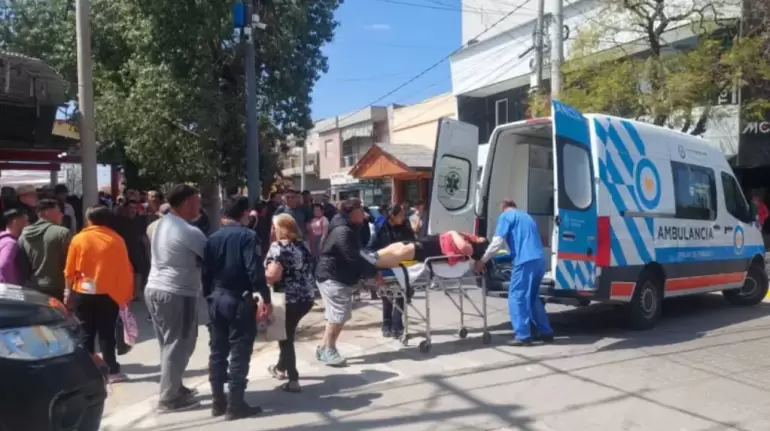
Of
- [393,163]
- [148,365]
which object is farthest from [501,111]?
[148,365]

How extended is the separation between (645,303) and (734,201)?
9.24 ft

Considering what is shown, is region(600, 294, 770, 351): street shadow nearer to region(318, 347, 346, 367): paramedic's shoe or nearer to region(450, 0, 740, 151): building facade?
region(318, 347, 346, 367): paramedic's shoe

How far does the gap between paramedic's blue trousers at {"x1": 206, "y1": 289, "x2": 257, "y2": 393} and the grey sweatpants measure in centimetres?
32

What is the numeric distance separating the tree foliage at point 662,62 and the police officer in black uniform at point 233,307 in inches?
445

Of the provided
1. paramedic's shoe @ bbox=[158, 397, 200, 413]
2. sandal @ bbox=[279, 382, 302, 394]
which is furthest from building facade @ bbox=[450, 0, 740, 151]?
paramedic's shoe @ bbox=[158, 397, 200, 413]

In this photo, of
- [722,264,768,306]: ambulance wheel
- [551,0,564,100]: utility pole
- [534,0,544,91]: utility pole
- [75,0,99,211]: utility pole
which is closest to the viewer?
[75,0,99,211]: utility pole

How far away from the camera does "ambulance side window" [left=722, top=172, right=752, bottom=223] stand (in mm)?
10641

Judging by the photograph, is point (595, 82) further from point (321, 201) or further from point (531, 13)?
point (531, 13)

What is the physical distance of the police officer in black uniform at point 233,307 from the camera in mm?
5777

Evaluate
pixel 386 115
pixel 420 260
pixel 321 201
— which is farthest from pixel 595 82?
pixel 386 115

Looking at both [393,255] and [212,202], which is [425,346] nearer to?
[393,255]

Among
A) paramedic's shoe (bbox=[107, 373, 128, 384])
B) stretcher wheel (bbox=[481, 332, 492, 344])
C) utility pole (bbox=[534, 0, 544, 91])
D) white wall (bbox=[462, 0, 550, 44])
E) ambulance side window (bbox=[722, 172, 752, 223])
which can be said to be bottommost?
paramedic's shoe (bbox=[107, 373, 128, 384])

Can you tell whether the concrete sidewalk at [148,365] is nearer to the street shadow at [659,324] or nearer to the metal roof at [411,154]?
the street shadow at [659,324]

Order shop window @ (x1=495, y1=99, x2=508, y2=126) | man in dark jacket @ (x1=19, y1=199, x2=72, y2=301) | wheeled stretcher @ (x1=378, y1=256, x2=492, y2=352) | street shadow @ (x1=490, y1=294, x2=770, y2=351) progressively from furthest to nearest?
1. shop window @ (x1=495, y1=99, x2=508, y2=126)
2. street shadow @ (x1=490, y1=294, x2=770, y2=351)
3. wheeled stretcher @ (x1=378, y1=256, x2=492, y2=352)
4. man in dark jacket @ (x1=19, y1=199, x2=72, y2=301)
